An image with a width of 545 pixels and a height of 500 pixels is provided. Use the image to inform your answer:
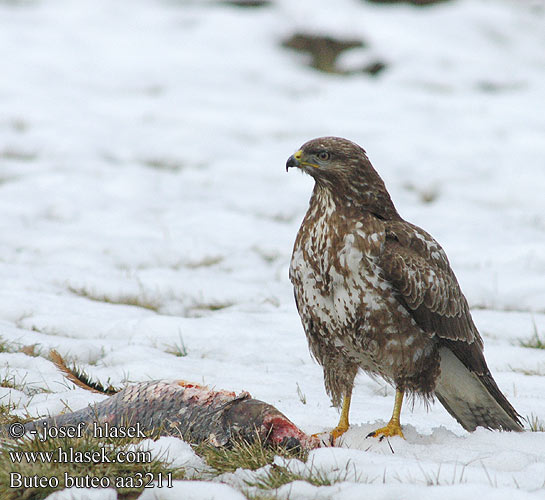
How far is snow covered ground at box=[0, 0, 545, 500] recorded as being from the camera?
504 cm

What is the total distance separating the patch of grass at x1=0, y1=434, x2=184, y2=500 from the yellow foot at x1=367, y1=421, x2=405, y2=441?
1223 mm

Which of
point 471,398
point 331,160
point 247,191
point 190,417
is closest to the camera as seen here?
point 190,417

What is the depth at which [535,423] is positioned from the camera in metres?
4.68

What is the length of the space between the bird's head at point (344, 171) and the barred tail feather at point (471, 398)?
1.04 m

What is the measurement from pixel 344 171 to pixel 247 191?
6982mm

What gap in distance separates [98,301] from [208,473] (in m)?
4.10

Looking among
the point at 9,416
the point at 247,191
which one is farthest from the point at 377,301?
the point at 247,191

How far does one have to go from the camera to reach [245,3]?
63.6 ft

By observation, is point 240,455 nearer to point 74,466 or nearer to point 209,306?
point 74,466

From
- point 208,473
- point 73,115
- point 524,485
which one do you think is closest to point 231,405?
point 208,473

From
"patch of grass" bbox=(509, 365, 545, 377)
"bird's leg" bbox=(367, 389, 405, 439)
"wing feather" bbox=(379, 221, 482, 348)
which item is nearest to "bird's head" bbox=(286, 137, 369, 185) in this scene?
"wing feather" bbox=(379, 221, 482, 348)

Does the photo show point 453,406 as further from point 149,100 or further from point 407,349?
point 149,100

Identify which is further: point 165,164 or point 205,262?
point 165,164

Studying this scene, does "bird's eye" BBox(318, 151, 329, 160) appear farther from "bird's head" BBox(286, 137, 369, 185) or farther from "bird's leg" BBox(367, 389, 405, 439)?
"bird's leg" BBox(367, 389, 405, 439)
